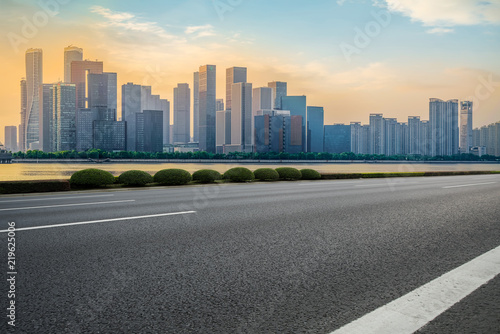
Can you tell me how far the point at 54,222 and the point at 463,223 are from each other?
7.87m

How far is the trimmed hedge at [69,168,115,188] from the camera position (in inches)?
709

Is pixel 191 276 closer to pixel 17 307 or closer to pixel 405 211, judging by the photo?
pixel 17 307

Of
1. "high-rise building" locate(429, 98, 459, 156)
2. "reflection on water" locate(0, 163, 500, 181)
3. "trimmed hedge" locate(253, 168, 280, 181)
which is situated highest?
"high-rise building" locate(429, 98, 459, 156)

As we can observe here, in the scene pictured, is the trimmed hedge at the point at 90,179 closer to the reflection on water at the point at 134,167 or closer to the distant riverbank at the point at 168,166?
the distant riverbank at the point at 168,166

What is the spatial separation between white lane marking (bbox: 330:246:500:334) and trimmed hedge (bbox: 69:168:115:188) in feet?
55.6

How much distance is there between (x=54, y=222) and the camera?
7.31 m

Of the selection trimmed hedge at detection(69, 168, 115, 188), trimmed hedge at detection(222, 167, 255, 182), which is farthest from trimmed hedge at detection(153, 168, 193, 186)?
trimmed hedge at detection(222, 167, 255, 182)

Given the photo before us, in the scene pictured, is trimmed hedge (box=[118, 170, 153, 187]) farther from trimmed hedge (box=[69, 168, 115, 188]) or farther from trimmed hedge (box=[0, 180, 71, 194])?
trimmed hedge (box=[0, 180, 71, 194])

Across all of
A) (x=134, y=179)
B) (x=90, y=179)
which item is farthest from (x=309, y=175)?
(x=90, y=179)

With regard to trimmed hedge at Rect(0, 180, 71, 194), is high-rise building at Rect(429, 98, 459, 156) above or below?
above

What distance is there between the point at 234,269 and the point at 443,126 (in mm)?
201481

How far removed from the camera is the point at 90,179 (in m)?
18.2

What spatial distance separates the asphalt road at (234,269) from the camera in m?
2.94

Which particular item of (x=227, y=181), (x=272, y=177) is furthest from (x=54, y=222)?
(x=272, y=177)
